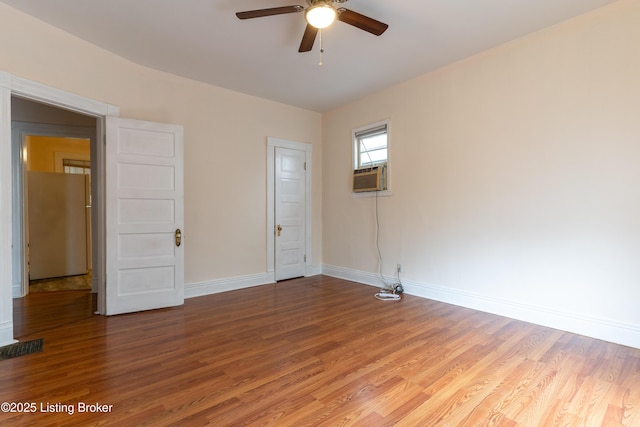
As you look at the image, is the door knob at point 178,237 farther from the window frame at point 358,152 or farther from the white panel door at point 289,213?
the window frame at point 358,152

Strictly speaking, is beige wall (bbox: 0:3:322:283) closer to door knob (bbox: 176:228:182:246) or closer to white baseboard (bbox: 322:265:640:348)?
door knob (bbox: 176:228:182:246)

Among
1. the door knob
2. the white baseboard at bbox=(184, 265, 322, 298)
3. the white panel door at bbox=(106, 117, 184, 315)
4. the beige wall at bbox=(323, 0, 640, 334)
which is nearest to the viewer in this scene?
the beige wall at bbox=(323, 0, 640, 334)

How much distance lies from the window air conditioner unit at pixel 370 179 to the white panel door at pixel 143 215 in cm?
250

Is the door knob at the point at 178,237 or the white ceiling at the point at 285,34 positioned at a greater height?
the white ceiling at the point at 285,34

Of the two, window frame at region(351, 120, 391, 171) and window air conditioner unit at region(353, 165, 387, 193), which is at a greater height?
window frame at region(351, 120, 391, 171)

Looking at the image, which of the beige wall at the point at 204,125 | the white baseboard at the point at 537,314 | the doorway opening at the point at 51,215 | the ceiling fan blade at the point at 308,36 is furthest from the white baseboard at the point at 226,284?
the ceiling fan blade at the point at 308,36

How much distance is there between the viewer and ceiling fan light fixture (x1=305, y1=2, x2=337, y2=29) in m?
2.29

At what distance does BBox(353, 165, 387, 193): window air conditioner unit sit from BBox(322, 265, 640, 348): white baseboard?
1350 mm

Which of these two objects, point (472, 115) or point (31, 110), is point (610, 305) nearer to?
point (472, 115)

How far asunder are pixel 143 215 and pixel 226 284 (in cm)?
149

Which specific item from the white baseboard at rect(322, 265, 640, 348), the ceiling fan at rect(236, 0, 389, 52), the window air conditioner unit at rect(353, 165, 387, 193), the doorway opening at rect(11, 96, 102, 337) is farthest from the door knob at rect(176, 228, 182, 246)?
the white baseboard at rect(322, 265, 640, 348)

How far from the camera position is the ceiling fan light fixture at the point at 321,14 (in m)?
2.29

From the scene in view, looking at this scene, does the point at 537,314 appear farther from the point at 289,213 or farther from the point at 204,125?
the point at 204,125

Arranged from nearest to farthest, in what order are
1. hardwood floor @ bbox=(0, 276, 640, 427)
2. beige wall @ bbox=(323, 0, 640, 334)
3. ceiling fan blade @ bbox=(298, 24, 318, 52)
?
hardwood floor @ bbox=(0, 276, 640, 427) < ceiling fan blade @ bbox=(298, 24, 318, 52) < beige wall @ bbox=(323, 0, 640, 334)
